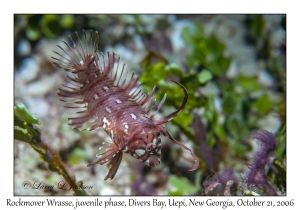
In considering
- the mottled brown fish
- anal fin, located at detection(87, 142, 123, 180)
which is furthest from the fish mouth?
anal fin, located at detection(87, 142, 123, 180)

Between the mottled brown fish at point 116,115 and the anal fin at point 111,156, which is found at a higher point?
the mottled brown fish at point 116,115

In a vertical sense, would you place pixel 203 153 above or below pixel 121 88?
below

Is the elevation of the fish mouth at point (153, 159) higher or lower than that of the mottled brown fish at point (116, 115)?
lower

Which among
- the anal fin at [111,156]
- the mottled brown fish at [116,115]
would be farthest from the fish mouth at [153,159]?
the anal fin at [111,156]

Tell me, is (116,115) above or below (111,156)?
above

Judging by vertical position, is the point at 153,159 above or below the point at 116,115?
below

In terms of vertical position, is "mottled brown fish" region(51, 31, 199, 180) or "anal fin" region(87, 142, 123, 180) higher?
"mottled brown fish" region(51, 31, 199, 180)

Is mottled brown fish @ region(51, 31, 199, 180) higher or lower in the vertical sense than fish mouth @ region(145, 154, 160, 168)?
higher

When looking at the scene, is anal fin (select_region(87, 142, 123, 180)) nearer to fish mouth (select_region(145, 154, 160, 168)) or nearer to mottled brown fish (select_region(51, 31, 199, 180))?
mottled brown fish (select_region(51, 31, 199, 180))

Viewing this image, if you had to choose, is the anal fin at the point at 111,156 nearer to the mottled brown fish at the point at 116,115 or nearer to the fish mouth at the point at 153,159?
the mottled brown fish at the point at 116,115
